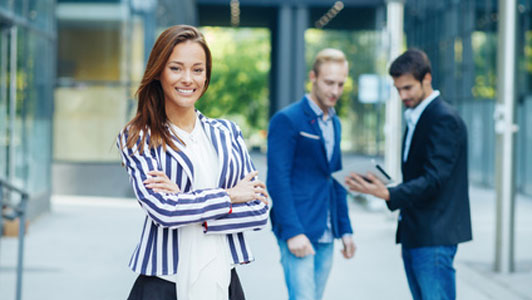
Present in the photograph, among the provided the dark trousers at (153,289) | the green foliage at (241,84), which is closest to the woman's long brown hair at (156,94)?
the dark trousers at (153,289)

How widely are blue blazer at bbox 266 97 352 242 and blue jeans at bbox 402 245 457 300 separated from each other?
57 cm

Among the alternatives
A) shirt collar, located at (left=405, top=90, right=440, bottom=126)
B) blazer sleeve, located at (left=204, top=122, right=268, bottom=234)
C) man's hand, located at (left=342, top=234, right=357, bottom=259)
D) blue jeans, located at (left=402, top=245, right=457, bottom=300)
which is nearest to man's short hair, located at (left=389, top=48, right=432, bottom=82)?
shirt collar, located at (left=405, top=90, right=440, bottom=126)

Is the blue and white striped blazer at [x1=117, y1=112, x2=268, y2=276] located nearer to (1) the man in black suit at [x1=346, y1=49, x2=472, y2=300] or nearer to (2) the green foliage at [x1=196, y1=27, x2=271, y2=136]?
(1) the man in black suit at [x1=346, y1=49, x2=472, y2=300]

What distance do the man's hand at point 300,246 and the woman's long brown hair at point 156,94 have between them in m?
1.53

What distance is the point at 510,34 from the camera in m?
8.12

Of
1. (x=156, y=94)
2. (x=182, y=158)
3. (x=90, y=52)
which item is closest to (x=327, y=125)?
(x=156, y=94)

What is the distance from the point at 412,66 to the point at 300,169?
0.81 m

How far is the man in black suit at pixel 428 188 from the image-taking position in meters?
3.79

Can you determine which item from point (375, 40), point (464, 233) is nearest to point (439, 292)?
point (464, 233)

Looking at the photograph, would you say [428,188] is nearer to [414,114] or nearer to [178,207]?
[414,114]

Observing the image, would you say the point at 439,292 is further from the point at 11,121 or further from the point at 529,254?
the point at 11,121

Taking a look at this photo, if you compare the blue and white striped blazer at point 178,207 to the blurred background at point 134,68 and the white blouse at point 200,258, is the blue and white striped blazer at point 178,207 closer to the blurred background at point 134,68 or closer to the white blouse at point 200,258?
the white blouse at point 200,258

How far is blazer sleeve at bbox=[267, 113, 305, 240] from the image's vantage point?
3969 mm

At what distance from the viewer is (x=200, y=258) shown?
2.49 metres
